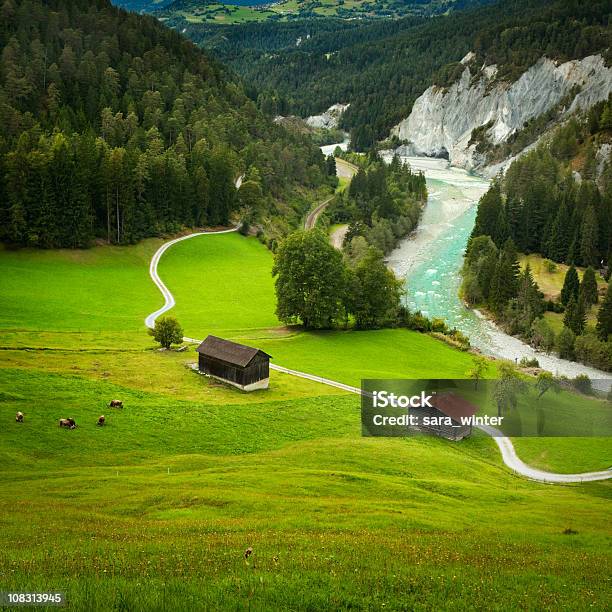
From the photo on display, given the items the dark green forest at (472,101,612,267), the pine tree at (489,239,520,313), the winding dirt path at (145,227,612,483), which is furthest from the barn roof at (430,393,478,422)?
the dark green forest at (472,101,612,267)

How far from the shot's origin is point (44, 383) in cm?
4797

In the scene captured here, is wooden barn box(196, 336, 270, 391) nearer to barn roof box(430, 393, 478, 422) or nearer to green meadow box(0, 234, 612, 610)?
green meadow box(0, 234, 612, 610)

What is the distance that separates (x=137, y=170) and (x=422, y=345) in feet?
189

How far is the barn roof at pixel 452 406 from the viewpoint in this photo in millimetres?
52531

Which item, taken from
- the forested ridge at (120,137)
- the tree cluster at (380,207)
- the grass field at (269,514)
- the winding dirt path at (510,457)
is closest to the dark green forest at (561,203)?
the tree cluster at (380,207)

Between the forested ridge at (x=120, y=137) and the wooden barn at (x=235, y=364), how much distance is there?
4884 centimetres

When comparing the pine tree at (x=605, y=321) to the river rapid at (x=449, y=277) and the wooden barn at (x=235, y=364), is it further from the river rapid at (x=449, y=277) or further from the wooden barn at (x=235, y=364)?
the wooden barn at (x=235, y=364)

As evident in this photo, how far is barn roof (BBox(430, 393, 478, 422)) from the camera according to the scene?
5253 cm

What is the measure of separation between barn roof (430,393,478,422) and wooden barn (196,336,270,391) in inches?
590

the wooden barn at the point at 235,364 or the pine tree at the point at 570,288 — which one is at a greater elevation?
the wooden barn at the point at 235,364

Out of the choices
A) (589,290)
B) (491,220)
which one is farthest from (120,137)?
(589,290)

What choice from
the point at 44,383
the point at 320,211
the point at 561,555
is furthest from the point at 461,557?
the point at 320,211

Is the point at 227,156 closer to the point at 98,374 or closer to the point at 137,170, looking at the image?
the point at 137,170

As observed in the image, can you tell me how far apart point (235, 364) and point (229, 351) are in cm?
180
